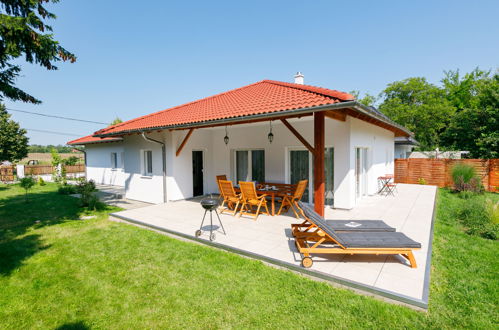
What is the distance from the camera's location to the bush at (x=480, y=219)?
5.79 meters

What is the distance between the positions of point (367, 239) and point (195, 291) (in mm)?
2980

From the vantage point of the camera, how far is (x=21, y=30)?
5.83 metres

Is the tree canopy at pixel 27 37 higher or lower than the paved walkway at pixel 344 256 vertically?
higher

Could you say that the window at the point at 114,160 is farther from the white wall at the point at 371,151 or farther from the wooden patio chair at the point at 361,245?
the wooden patio chair at the point at 361,245

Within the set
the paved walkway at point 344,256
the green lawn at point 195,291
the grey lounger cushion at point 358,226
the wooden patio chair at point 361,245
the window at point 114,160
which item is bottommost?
the green lawn at point 195,291

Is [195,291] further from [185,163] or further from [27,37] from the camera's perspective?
[27,37]

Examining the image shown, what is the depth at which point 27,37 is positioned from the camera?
6.20 metres

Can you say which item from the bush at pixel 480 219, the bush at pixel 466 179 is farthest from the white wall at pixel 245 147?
the bush at pixel 466 179

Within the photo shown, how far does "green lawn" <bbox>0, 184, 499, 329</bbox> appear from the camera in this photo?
2.89m

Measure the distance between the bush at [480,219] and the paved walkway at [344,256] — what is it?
804 mm

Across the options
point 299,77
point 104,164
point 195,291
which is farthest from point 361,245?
point 104,164

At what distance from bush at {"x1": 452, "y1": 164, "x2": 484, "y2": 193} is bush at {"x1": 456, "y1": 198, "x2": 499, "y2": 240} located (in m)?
6.09

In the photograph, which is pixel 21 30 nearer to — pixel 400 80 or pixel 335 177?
pixel 335 177

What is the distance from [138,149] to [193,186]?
299 cm
